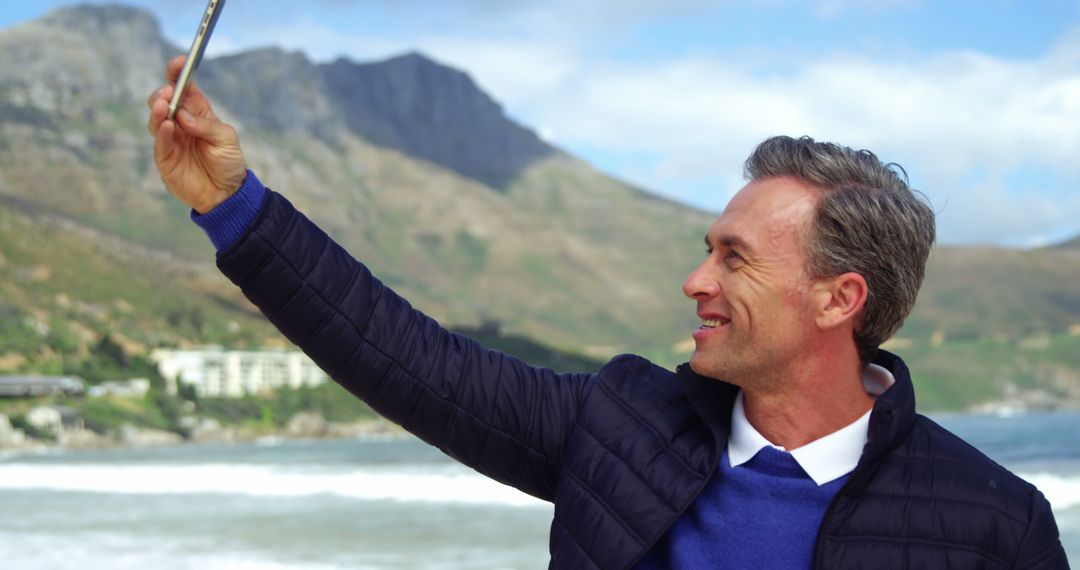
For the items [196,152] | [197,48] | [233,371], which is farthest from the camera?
[233,371]

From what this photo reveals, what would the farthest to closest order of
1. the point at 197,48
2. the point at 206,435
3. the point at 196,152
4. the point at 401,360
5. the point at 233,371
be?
the point at 233,371 → the point at 206,435 → the point at 401,360 → the point at 196,152 → the point at 197,48

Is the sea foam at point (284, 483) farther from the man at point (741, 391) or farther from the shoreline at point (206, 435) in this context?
the shoreline at point (206, 435)

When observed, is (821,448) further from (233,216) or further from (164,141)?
(164,141)

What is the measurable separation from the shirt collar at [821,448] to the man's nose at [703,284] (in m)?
0.19

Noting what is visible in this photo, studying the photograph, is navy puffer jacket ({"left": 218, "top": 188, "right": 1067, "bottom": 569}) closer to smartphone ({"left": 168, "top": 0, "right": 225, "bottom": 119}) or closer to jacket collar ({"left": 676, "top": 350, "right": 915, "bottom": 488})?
jacket collar ({"left": 676, "top": 350, "right": 915, "bottom": 488})

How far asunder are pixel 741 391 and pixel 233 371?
313 ft

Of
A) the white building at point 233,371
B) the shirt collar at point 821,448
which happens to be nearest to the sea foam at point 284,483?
the shirt collar at point 821,448

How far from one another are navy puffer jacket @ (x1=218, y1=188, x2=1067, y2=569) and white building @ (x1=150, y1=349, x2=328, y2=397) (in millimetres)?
88203

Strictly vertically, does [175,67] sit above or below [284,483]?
below

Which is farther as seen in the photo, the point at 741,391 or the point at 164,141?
the point at 741,391

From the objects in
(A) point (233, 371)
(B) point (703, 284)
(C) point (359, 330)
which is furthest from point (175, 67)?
(A) point (233, 371)

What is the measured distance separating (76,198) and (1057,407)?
135 meters

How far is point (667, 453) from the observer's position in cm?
177

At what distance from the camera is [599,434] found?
180 cm
